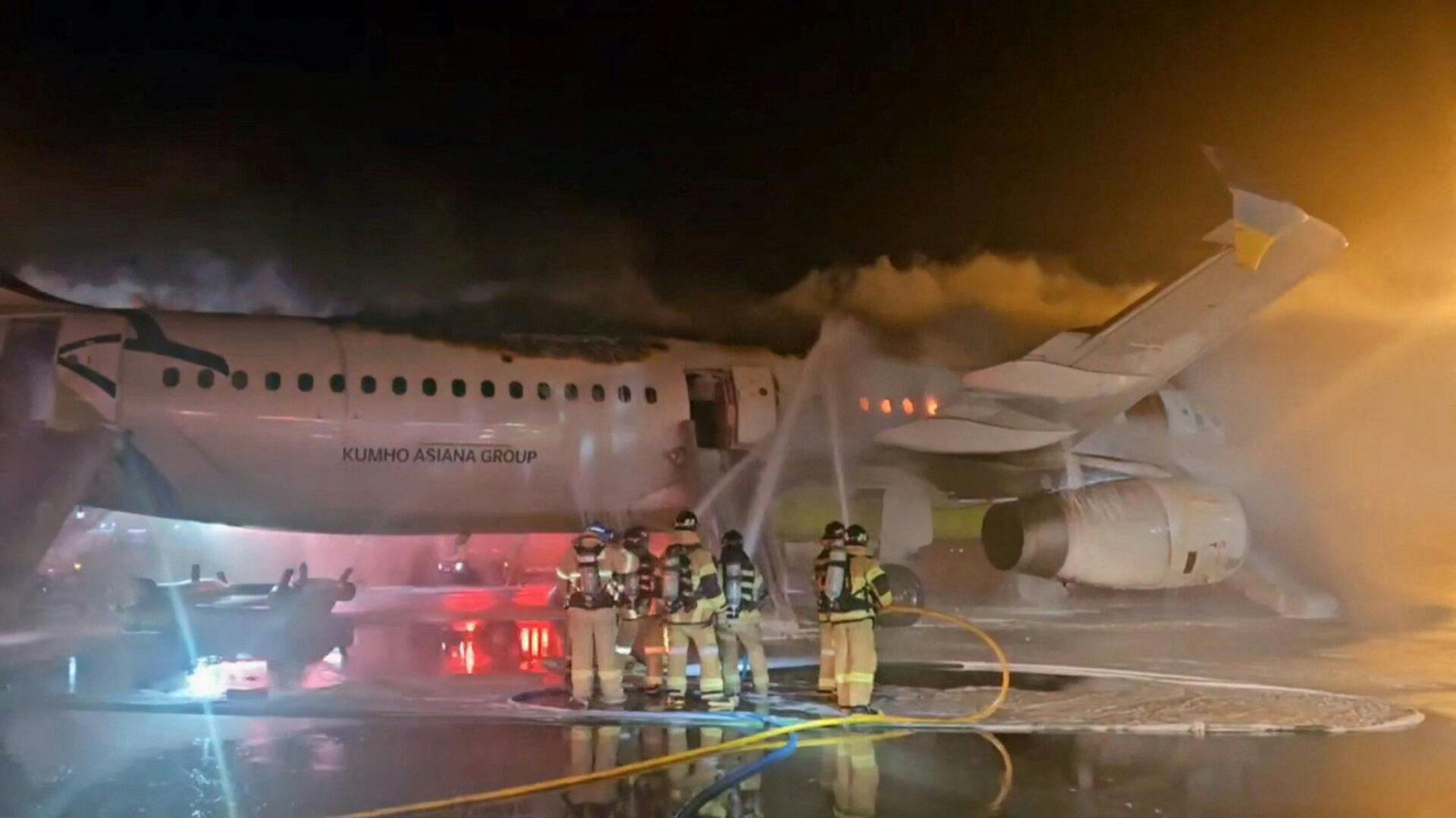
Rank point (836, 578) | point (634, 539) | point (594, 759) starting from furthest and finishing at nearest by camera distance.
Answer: point (634, 539), point (836, 578), point (594, 759)

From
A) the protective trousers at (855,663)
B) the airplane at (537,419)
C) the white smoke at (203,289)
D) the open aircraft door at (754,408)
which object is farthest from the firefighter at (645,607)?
the white smoke at (203,289)

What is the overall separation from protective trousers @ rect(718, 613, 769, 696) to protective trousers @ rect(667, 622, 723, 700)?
14 centimetres

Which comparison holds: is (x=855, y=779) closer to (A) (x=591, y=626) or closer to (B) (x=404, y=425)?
(A) (x=591, y=626)

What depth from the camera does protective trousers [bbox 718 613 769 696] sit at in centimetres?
Result: 978

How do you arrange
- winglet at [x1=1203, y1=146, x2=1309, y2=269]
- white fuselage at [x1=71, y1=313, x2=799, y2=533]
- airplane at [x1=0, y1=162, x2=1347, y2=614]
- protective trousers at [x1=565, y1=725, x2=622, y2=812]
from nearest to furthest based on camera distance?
protective trousers at [x1=565, y1=725, x2=622, y2=812], winglet at [x1=1203, y1=146, x2=1309, y2=269], airplane at [x1=0, y1=162, x2=1347, y2=614], white fuselage at [x1=71, y1=313, x2=799, y2=533]

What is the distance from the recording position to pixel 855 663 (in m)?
9.13

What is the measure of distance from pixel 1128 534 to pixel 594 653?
22.1 feet

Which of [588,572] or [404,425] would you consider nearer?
[588,572]

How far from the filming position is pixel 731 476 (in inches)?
560

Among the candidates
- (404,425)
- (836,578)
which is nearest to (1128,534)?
(836,578)

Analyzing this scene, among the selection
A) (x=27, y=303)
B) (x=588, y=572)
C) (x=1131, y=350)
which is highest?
(x=27, y=303)

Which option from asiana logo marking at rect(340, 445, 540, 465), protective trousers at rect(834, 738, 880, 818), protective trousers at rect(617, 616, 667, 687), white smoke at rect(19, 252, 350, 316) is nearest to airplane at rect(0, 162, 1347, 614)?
asiana logo marking at rect(340, 445, 540, 465)

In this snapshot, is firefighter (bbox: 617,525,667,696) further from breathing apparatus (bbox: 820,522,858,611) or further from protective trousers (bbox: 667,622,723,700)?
breathing apparatus (bbox: 820,522,858,611)

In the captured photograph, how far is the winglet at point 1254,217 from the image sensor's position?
1058cm
